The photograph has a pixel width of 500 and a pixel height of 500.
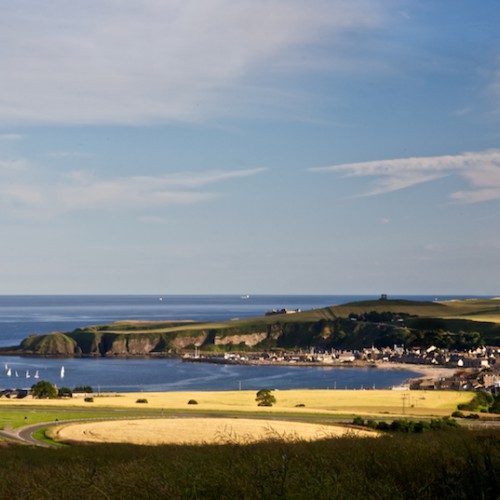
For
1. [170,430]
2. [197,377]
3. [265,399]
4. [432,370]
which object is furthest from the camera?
[432,370]

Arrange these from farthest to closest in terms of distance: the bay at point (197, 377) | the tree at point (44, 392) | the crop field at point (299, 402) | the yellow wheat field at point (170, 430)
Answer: the bay at point (197, 377) → the tree at point (44, 392) → the crop field at point (299, 402) → the yellow wheat field at point (170, 430)

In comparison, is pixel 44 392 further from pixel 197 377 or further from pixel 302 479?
pixel 302 479

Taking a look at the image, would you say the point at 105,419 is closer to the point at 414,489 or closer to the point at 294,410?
the point at 294,410

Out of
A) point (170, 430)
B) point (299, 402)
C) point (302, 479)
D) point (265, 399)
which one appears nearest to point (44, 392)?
point (265, 399)

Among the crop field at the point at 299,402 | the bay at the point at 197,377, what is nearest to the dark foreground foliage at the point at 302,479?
the crop field at the point at 299,402

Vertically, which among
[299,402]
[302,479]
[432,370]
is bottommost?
[432,370]

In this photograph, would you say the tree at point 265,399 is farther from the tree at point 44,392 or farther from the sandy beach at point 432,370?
the sandy beach at point 432,370

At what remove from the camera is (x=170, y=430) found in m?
57.0

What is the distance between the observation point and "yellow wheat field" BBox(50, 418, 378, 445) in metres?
51.3

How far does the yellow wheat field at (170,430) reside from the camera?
51.3m

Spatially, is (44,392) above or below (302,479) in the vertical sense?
below

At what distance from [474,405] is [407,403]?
1068 centimetres

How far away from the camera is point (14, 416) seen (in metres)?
72.4

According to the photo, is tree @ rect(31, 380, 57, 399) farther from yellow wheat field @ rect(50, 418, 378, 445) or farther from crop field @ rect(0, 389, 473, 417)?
yellow wheat field @ rect(50, 418, 378, 445)
